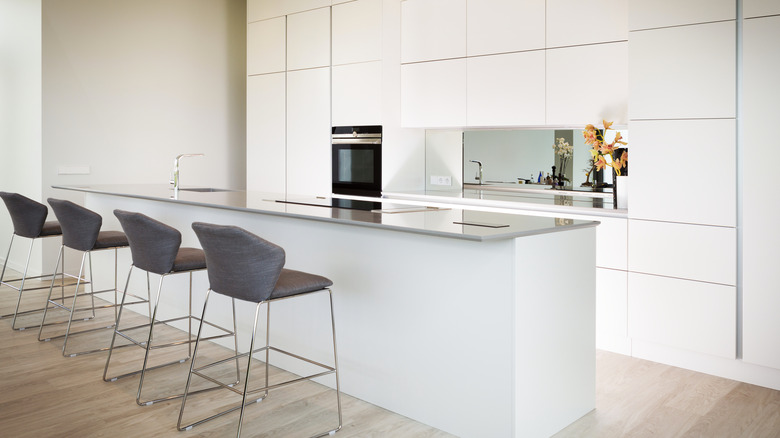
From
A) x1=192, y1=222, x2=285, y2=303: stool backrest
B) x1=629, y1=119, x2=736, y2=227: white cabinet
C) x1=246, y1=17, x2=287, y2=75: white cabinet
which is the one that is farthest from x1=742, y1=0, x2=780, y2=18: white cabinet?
x1=246, y1=17, x2=287, y2=75: white cabinet

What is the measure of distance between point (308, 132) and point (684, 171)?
3414 millimetres

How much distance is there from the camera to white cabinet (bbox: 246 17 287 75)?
20.3 ft

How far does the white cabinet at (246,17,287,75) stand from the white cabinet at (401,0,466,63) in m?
1.35

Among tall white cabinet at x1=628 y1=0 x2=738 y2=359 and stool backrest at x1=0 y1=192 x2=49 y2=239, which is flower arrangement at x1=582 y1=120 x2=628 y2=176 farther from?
stool backrest at x1=0 y1=192 x2=49 y2=239

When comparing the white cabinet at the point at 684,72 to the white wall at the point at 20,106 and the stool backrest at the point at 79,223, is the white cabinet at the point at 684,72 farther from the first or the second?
the white wall at the point at 20,106

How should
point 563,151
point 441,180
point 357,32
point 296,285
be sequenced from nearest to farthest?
point 296,285 → point 563,151 → point 357,32 → point 441,180

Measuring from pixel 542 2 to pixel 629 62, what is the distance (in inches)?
35.7

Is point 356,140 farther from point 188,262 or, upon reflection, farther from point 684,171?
point 684,171

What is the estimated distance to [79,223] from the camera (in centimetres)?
389

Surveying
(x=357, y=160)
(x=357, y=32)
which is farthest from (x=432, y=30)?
(x=357, y=160)

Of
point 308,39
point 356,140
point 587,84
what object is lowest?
point 356,140

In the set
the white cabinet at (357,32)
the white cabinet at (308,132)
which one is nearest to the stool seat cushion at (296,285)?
the white cabinet at (357,32)

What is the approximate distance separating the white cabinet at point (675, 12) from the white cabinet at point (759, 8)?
7cm

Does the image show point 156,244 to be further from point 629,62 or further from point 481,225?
point 629,62
